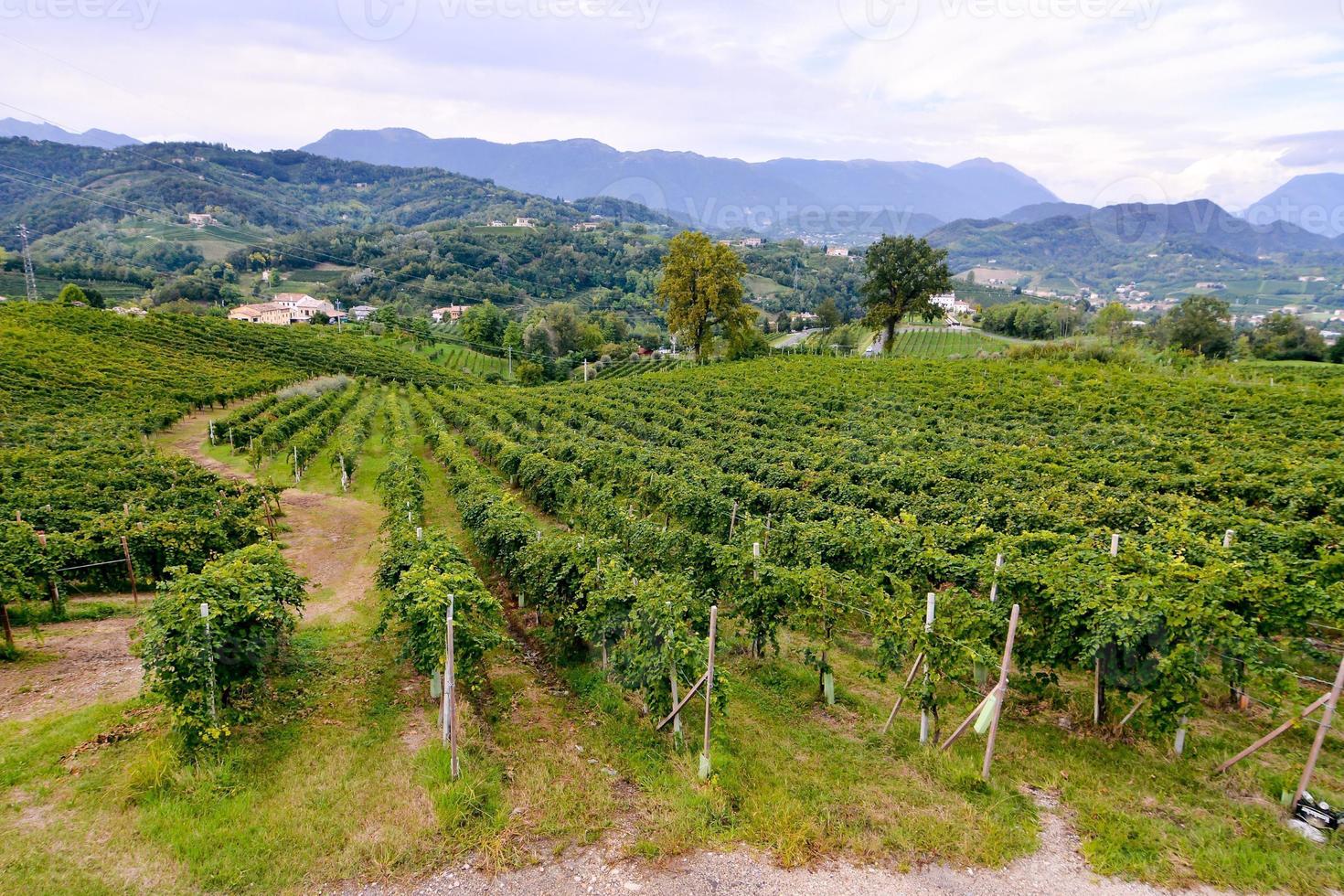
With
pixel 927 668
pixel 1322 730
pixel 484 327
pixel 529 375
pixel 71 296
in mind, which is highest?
pixel 71 296

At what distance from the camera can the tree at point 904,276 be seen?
5144 centimetres

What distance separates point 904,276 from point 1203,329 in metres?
36.4

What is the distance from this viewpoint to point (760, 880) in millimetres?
6082

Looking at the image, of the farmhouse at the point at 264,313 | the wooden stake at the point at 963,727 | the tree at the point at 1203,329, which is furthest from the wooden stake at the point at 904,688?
the farmhouse at the point at 264,313

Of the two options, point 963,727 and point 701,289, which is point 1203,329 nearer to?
point 701,289

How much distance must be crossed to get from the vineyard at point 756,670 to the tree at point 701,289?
119ft

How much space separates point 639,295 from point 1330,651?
169 metres

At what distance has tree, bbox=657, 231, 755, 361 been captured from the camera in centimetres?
5088

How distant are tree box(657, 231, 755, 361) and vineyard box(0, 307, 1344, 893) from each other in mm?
36176

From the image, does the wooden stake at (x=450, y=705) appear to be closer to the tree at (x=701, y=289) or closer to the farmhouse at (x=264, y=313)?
the tree at (x=701, y=289)

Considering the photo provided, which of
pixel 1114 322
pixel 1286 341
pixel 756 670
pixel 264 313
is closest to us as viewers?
pixel 756 670

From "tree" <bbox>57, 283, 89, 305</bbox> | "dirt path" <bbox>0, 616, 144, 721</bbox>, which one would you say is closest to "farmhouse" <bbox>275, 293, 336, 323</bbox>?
"tree" <bbox>57, 283, 89, 305</bbox>

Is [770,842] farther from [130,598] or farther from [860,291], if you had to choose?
[860,291]

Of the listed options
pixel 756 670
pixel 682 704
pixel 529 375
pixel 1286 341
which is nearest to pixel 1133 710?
pixel 756 670
